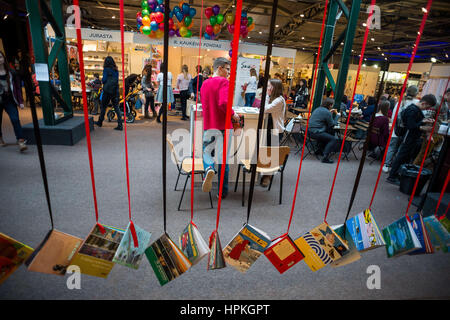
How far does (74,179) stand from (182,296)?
2.20 m

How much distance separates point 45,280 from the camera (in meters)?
1.59

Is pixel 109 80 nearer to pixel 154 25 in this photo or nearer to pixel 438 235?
pixel 154 25

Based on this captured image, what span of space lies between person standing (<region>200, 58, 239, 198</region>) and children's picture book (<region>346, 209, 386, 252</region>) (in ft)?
4.89

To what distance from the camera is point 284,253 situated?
0.97 metres

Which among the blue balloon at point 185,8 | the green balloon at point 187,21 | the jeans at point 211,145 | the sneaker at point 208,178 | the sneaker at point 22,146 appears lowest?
the sneaker at point 22,146

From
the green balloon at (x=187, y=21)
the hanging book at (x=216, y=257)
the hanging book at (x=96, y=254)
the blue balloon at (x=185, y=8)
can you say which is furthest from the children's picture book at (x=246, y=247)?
the green balloon at (x=187, y=21)

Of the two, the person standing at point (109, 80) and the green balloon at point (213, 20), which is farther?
the green balloon at point (213, 20)

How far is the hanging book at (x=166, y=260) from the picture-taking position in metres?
0.89

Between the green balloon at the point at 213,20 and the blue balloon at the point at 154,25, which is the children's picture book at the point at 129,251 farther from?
the green balloon at the point at 213,20

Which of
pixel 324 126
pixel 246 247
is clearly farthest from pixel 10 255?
pixel 324 126

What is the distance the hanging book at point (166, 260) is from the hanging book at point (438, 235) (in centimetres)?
95

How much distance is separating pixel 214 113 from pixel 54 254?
6.28 ft
